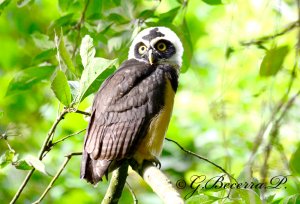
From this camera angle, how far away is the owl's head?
13.5 ft

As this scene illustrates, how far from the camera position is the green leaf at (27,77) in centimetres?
371

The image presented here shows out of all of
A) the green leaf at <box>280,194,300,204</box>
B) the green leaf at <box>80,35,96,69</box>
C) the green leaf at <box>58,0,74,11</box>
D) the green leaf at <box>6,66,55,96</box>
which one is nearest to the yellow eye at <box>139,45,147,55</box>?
the green leaf at <box>58,0,74,11</box>

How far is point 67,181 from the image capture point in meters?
6.21

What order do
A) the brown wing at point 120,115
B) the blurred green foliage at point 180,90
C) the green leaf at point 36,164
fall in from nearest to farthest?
the green leaf at point 36,164, the blurred green foliage at point 180,90, the brown wing at point 120,115

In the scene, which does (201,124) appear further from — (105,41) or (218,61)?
(105,41)

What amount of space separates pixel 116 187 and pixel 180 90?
5.06 meters

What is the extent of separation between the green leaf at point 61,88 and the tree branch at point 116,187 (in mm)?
608

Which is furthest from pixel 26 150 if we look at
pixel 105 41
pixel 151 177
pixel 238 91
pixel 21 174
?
pixel 151 177

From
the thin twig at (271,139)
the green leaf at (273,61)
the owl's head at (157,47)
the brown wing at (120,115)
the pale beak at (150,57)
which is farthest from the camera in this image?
the owl's head at (157,47)

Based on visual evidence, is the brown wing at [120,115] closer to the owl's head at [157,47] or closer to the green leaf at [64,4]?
the owl's head at [157,47]

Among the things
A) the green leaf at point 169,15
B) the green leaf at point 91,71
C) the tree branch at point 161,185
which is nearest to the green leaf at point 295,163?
the tree branch at point 161,185

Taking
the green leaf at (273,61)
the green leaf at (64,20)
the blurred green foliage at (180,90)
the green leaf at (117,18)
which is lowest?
the blurred green foliage at (180,90)

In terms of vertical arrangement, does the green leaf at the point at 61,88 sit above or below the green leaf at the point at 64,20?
above

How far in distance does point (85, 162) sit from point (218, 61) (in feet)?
16.9
